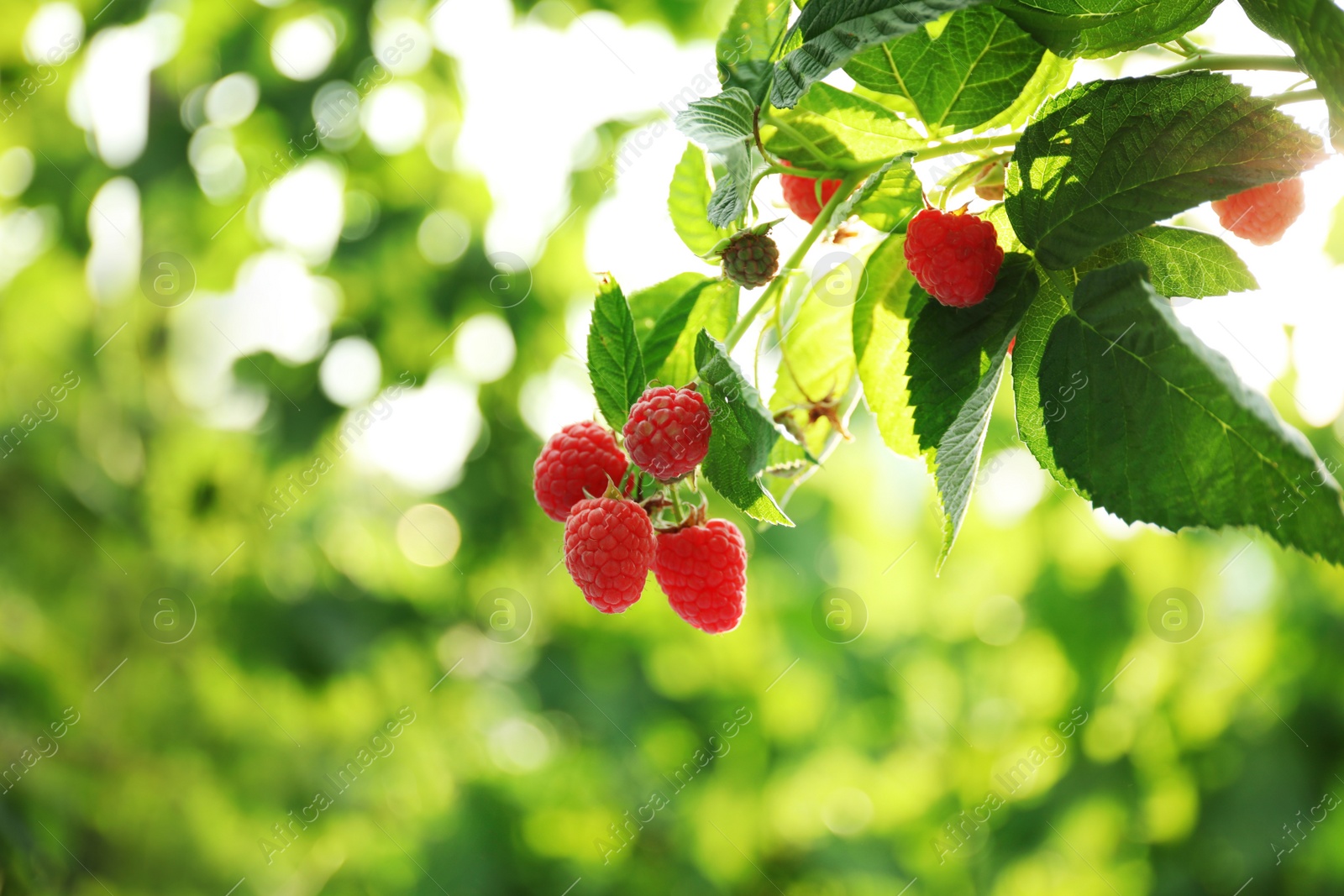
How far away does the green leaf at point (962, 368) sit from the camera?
35cm

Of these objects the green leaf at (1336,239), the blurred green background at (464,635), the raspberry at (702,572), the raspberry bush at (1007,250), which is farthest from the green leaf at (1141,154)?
the blurred green background at (464,635)

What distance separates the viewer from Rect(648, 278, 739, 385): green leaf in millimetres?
439

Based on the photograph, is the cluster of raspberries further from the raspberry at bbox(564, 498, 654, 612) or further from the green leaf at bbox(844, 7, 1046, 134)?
the green leaf at bbox(844, 7, 1046, 134)

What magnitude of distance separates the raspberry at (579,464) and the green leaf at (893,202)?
17 centimetres

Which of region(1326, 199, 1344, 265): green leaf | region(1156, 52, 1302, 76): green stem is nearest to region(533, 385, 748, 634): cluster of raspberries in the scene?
region(1156, 52, 1302, 76): green stem

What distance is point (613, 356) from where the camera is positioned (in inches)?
15.9

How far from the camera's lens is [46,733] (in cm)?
217

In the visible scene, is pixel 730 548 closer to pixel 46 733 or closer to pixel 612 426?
pixel 612 426

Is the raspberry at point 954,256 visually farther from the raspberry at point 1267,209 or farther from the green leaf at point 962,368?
the raspberry at point 1267,209

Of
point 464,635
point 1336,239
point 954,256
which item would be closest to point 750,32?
point 954,256

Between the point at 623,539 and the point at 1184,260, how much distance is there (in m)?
Answer: 0.27

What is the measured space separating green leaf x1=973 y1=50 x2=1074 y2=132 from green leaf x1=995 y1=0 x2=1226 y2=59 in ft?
0.06

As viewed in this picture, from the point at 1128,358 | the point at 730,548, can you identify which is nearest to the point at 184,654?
the point at 730,548

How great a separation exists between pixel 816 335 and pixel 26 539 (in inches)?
119
